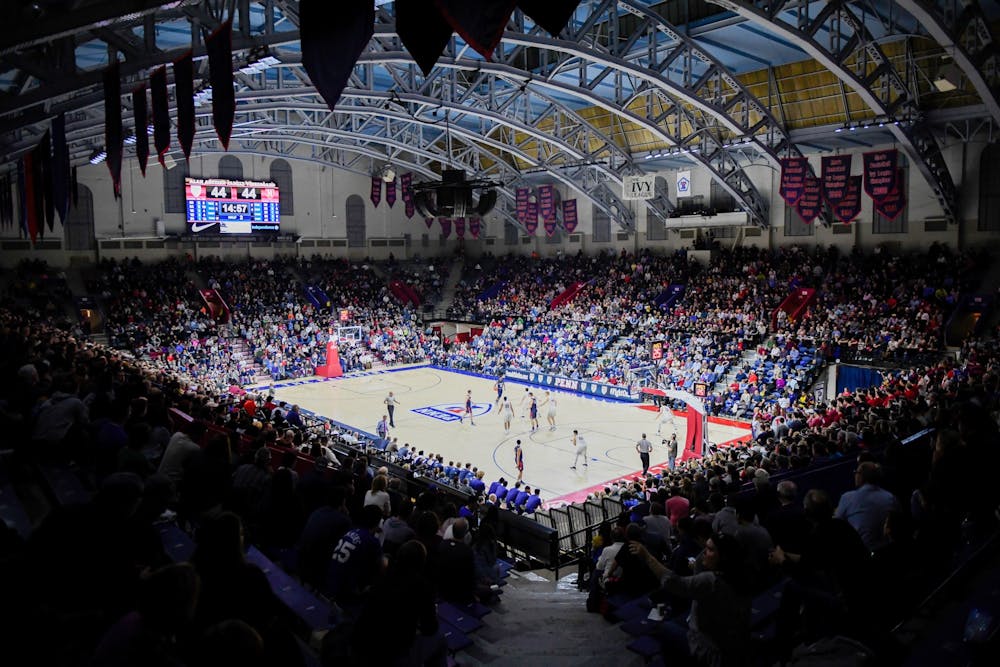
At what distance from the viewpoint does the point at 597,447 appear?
891 inches

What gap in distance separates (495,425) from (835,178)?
1558cm

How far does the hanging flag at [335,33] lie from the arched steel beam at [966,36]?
15356 mm

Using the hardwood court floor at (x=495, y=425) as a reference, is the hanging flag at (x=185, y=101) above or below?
above

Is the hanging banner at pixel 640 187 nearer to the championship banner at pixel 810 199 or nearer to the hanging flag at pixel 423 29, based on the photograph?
the championship banner at pixel 810 199

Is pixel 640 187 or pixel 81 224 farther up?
pixel 640 187

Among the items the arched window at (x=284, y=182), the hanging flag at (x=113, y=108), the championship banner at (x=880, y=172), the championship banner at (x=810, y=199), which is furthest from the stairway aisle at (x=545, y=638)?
the arched window at (x=284, y=182)

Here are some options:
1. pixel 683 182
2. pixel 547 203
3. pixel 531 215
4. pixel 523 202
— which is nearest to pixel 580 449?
pixel 683 182

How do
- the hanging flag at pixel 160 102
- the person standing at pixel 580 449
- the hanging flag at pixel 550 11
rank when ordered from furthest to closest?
the person standing at pixel 580 449
the hanging flag at pixel 160 102
the hanging flag at pixel 550 11

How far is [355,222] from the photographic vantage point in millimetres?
49562

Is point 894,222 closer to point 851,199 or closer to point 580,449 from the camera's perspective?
point 851,199

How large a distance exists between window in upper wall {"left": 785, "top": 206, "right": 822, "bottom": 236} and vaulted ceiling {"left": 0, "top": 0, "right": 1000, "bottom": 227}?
4.21 ft

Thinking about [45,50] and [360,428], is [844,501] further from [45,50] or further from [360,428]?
[360,428]

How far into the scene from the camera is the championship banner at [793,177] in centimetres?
2714

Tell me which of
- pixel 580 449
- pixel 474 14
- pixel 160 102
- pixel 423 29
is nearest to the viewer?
pixel 474 14
